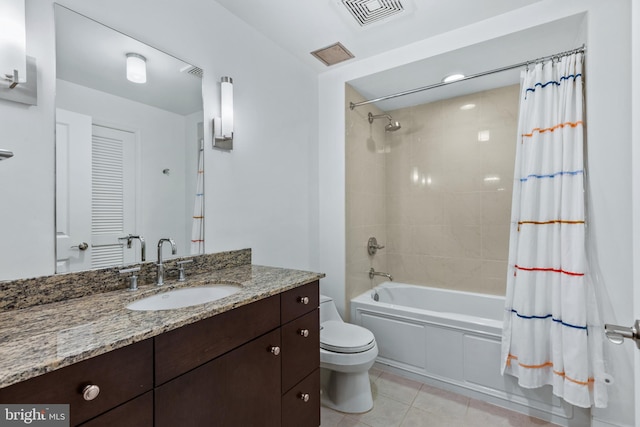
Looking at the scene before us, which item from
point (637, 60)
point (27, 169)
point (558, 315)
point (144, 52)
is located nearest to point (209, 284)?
point (27, 169)

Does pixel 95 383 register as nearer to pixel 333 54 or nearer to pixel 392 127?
pixel 333 54

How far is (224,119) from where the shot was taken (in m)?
1.77

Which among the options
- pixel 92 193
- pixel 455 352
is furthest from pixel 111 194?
pixel 455 352

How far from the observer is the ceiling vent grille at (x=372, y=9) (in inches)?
69.5

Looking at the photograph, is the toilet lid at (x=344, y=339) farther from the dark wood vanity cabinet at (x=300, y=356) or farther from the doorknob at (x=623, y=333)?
the doorknob at (x=623, y=333)

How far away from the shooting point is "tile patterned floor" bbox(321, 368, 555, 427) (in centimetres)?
179

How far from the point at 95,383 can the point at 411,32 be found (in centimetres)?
245

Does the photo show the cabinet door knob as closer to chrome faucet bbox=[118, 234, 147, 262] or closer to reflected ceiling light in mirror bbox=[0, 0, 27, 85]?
chrome faucet bbox=[118, 234, 147, 262]

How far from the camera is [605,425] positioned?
162 cm

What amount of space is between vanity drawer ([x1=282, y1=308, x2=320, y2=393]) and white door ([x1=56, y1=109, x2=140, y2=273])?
0.81 m

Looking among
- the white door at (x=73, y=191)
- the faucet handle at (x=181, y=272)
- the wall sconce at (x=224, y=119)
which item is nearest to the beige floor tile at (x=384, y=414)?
the faucet handle at (x=181, y=272)

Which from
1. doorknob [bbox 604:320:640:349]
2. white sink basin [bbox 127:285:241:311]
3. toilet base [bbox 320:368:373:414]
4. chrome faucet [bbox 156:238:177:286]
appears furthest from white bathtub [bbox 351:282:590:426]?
chrome faucet [bbox 156:238:177:286]

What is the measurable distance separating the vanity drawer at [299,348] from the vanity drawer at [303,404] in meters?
0.04

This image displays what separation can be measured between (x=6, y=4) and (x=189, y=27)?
79 centimetres
